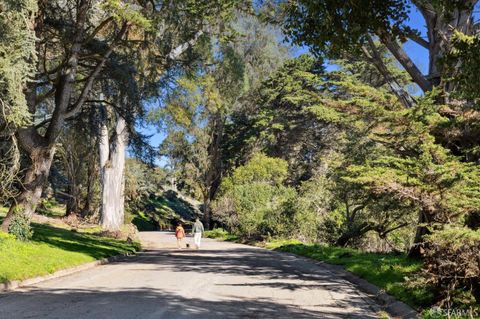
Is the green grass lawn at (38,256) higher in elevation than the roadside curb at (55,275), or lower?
higher

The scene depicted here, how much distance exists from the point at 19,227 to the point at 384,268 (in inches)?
427

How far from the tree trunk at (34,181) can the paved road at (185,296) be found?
121 inches

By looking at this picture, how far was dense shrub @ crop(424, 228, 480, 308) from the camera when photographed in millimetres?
7953

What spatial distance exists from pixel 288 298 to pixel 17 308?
5325 millimetres

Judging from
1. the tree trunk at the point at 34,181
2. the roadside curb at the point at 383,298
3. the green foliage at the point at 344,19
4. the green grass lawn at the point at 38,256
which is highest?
the green foliage at the point at 344,19

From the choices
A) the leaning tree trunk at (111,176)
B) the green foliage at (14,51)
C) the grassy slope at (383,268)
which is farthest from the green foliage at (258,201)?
the green foliage at (14,51)

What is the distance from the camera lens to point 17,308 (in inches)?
303

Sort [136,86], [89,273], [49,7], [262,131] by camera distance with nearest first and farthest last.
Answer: [89,273] → [49,7] → [136,86] → [262,131]

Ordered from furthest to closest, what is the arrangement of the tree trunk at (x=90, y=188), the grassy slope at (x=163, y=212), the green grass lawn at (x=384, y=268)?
the grassy slope at (x=163, y=212)
the tree trunk at (x=90, y=188)
the green grass lawn at (x=384, y=268)

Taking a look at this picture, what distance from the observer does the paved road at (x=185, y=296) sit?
7.78 meters

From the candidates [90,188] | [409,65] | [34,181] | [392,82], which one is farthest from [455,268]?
[90,188]

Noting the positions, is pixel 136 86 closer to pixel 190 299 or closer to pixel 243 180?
pixel 190 299

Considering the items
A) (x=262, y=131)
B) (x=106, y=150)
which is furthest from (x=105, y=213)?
(x=262, y=131)

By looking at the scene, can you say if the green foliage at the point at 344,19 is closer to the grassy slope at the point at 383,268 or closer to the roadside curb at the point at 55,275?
the grassy slope at the point at 383,268
